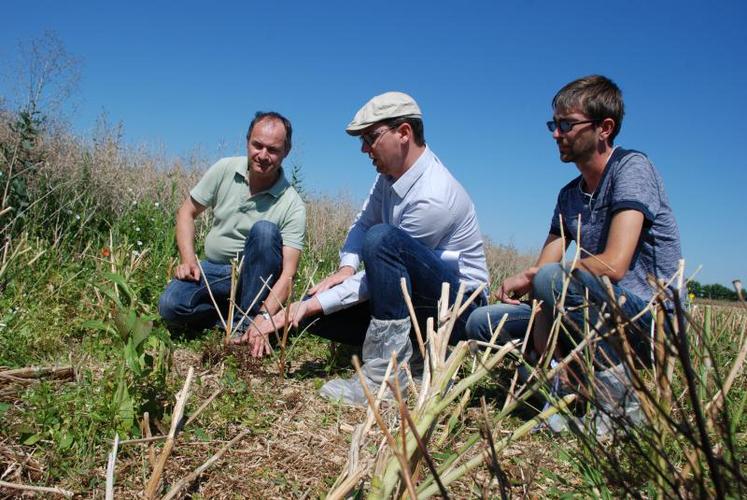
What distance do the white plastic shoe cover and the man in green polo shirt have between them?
742 millimetres

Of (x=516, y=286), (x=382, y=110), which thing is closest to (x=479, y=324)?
(x=516, y=286)

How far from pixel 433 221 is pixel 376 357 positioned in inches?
27.2

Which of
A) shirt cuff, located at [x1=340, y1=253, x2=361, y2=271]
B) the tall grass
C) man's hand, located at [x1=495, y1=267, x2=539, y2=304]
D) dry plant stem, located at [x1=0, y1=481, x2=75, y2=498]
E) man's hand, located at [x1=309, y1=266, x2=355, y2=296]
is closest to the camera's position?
the tall grass

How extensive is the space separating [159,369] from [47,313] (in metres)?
1.47

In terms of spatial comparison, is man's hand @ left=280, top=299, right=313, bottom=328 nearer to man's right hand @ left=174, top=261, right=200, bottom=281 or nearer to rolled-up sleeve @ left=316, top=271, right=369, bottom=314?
rolled-up sleeve @ left=316, top=271, right=369, bottom=314

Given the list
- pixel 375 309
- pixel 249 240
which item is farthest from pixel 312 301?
pixel 249 240

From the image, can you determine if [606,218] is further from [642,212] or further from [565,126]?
[565,126]

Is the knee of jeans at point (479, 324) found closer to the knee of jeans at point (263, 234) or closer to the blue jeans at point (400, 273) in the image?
the blue jeans at point (400, 273)

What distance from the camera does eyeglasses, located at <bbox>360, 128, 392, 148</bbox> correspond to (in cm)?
271

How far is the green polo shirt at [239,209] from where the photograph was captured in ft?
11.5

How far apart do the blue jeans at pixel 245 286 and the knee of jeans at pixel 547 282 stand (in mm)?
1518

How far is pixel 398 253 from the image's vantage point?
257 centimetres

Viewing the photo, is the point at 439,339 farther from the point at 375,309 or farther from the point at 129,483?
the point at 375,309

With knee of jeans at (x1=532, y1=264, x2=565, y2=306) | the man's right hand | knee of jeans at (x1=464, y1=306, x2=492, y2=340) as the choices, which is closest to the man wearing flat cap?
knee of jeans at (x1=464, y1=306, x2=492, y2=340)
